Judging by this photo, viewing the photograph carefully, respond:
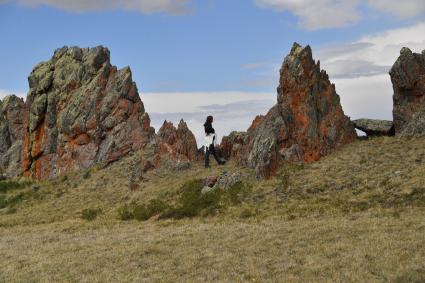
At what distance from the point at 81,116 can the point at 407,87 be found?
118 ft

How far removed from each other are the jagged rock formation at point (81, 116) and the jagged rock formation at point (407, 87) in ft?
84.6

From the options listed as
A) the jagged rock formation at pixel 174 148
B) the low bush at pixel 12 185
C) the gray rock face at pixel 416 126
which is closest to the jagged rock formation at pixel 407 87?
the gray rock face at pixel 416 126

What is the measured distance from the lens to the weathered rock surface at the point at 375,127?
43125 millimetres

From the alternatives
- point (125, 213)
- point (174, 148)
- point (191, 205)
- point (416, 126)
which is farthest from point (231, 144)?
point (416, 126)

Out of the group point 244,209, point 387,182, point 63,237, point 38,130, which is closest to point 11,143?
point 38,130

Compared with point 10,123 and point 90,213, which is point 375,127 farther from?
point 10,123

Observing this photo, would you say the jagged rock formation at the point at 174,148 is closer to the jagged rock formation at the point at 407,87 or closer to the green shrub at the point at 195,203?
the green shrub at the point at 195,203

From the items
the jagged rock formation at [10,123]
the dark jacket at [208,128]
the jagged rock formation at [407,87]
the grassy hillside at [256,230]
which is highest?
the jagged rock formation at [10,123]

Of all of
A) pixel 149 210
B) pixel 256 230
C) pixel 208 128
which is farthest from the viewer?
pixel 208 128

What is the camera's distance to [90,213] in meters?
37.8

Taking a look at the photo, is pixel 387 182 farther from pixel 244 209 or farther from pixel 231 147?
pixel 231 147

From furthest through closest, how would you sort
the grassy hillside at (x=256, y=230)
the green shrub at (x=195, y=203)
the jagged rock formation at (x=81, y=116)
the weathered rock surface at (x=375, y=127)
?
the jagged rock formation at (x=81, y=116) → the weathered rock surface at (x=375, y=127) → the green shrub at (x=195, y=203) → the grassy hillside at (x=256, y=230)

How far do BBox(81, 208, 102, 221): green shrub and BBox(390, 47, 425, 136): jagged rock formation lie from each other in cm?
2475

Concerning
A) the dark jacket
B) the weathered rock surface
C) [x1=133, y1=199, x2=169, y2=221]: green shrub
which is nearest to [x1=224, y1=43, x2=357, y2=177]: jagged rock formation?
the weathered rock surface
